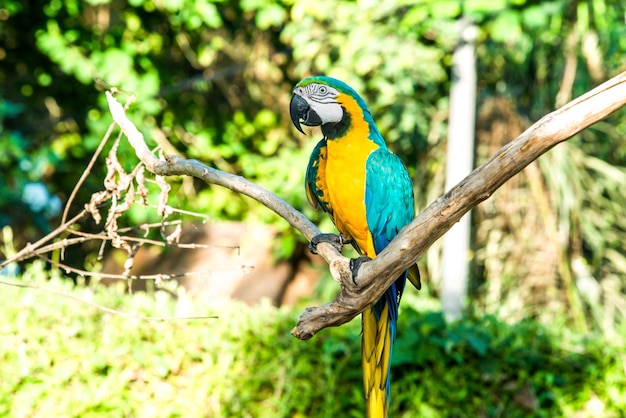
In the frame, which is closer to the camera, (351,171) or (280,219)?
(351,171)

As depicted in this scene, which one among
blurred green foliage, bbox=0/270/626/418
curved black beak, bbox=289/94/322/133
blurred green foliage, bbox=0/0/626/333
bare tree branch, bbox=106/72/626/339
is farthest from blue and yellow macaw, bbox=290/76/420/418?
blurred green foliage, bbox=0/0/626/333

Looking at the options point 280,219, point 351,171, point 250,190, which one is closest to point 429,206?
point 351,171

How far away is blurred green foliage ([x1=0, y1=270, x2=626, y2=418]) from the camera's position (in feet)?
10.2

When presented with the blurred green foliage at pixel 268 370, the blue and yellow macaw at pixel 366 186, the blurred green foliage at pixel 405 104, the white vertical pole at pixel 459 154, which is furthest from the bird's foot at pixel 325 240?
the blurred green foliage at pixel 405 104

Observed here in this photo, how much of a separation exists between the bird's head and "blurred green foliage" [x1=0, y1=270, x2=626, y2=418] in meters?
1.43

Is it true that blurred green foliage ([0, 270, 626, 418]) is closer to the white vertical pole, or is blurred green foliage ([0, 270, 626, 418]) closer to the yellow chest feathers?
the white vertical pole

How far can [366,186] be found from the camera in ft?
6.64

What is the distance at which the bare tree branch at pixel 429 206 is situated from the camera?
1.50 meters

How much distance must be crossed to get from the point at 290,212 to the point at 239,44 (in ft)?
14.6

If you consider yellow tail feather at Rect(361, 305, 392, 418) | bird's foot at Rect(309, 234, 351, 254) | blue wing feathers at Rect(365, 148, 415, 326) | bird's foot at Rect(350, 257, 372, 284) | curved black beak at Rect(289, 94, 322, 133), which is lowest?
yellow tail feather at Rect(361, 305, 392, 418)

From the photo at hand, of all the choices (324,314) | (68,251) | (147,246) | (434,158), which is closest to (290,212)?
(324,314)

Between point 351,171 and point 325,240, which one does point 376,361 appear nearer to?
point 325,240

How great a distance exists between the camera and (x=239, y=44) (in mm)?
6242

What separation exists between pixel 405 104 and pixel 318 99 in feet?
9.37
